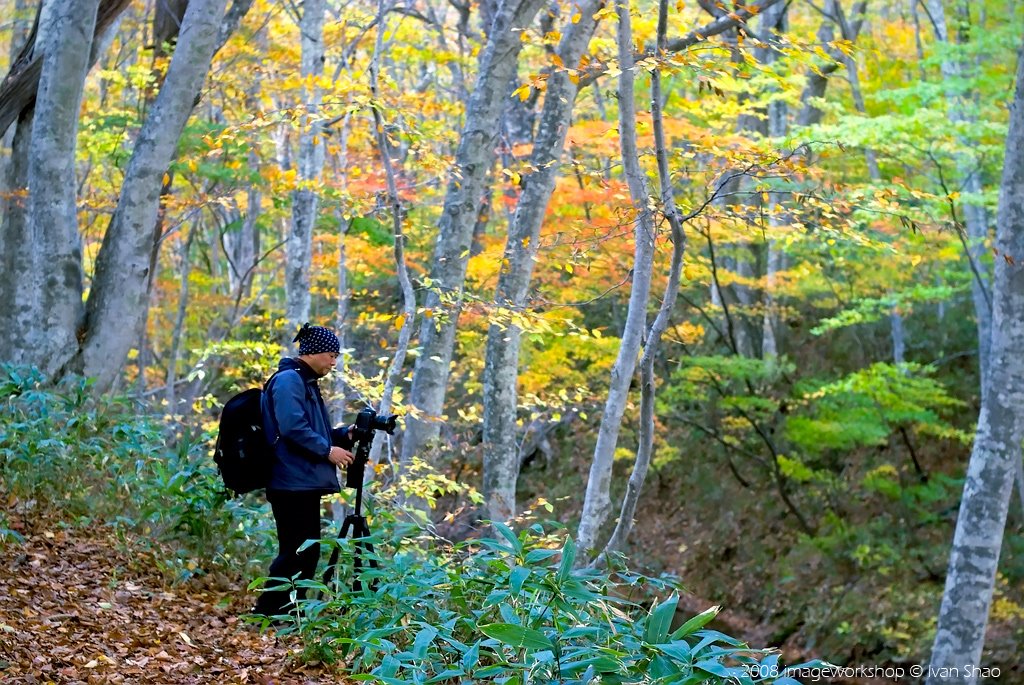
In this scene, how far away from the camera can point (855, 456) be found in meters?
14.8

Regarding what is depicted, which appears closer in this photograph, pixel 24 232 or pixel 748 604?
pixel 24 232

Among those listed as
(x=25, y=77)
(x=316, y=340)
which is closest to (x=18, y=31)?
(x=25, y=77)

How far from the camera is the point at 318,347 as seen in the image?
16.4ft

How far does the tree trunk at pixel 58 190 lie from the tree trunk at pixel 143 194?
189mm

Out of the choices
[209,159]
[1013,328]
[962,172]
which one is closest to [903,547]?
[962,172]

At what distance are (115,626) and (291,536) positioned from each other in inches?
36.1

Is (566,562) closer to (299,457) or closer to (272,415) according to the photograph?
(299,457)

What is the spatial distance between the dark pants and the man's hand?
225 mm

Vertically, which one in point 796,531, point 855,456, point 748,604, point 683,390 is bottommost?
point 748,604

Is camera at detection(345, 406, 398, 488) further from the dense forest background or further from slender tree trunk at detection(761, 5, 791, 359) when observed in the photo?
slender tree trunk at detection(761, 5, 791, 359)

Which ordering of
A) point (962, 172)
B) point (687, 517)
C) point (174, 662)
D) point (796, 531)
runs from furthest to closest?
1. point (687, 517)
2. point (796, 531)
3. point (962, 172)
4. point (174, 662)

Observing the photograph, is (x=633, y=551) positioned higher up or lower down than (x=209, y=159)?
lower down

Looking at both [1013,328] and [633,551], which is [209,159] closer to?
[633,551]

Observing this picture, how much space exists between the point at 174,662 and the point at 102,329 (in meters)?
3.34
